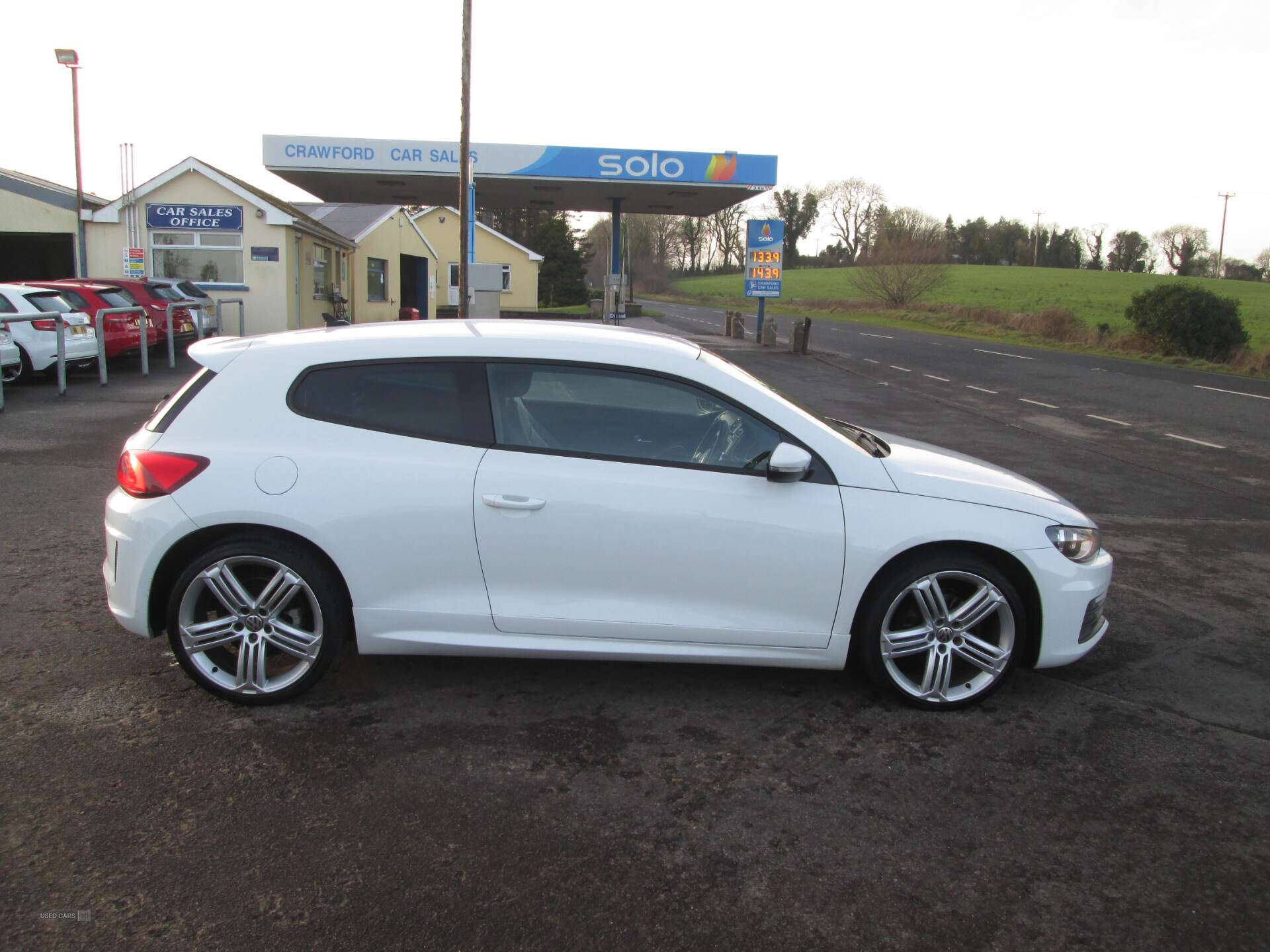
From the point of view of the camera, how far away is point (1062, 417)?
14711mm

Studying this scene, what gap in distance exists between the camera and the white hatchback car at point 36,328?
1392 cm

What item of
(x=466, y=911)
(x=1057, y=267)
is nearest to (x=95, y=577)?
(x=466, y=911)

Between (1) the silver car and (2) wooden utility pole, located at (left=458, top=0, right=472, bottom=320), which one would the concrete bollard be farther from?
(1) the silver car

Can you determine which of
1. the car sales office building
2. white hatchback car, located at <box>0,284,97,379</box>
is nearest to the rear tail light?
white hatchback car, located at <box>0,284,97,379</box>

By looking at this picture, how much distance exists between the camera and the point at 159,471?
3756mm

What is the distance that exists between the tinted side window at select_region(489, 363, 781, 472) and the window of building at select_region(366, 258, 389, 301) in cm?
3339

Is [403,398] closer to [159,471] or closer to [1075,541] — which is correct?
[159,471]

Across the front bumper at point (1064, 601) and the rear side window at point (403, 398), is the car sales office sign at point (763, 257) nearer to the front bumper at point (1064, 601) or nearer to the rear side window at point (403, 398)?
the front bumper at point (1064, 601)

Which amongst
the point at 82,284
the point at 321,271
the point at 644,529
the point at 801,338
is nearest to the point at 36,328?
the point at 82,284

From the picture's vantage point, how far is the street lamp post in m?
24.6

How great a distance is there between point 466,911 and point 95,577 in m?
A: 3.91

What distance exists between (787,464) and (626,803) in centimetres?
139

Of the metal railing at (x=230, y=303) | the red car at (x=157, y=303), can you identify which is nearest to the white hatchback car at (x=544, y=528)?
the red car at (x=157, y=303)

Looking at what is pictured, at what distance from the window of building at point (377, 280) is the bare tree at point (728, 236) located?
6718cm
